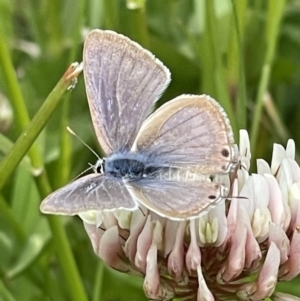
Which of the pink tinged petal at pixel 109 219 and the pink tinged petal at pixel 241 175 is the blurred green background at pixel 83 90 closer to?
the pink tinged petal at pixel 109 219

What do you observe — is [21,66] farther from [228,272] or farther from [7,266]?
[228,272]

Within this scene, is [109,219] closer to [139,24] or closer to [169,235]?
[169,235]

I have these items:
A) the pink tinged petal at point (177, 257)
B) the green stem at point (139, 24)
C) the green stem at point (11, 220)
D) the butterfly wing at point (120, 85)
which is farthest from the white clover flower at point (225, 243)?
the green stem at point (139, 24)

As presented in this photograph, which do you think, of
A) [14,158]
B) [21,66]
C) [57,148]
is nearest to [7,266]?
[57,148]

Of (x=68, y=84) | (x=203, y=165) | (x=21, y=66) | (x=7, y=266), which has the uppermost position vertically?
(x=68, y=84)

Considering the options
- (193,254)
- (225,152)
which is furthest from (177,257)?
(225,152)
